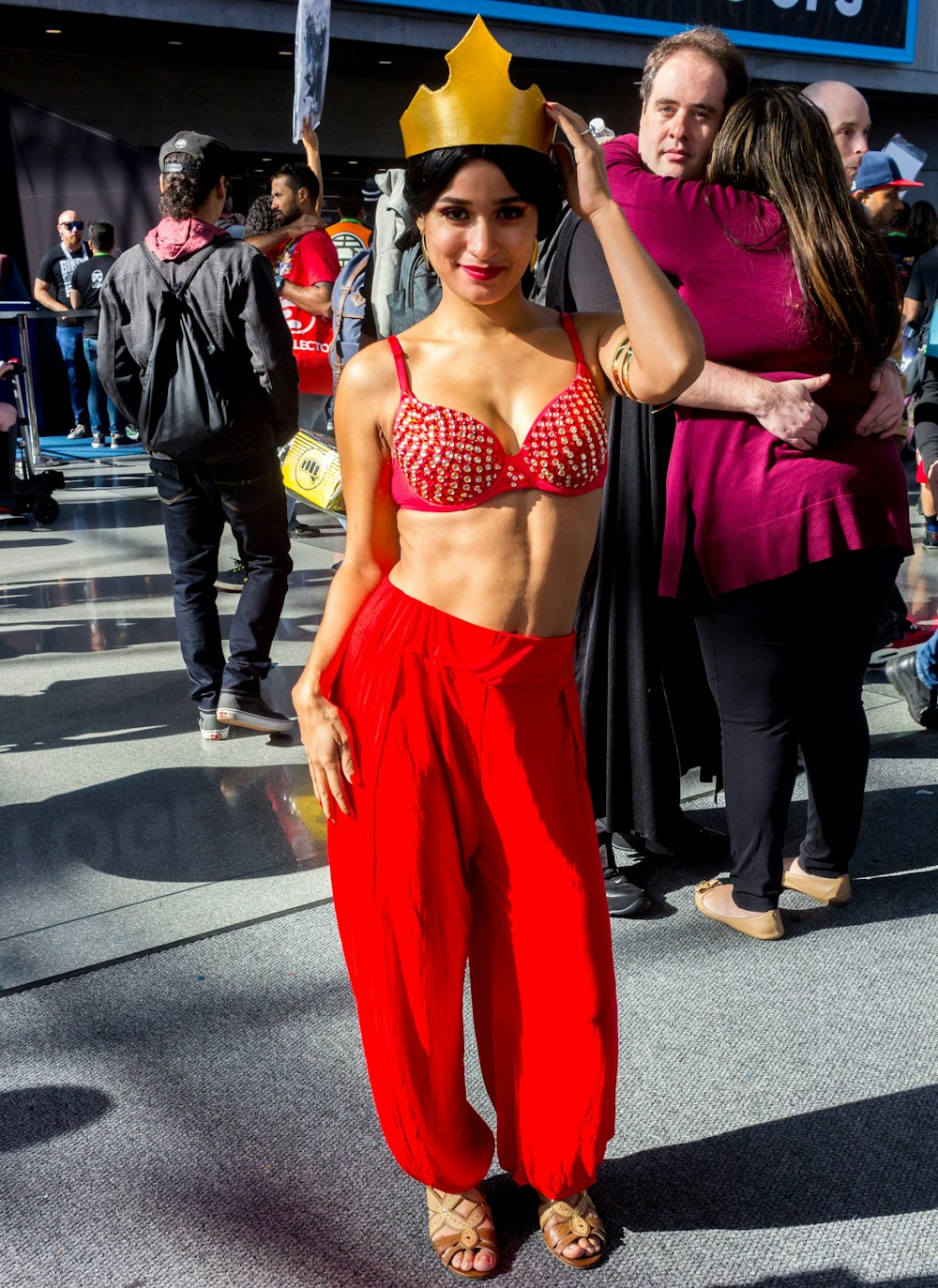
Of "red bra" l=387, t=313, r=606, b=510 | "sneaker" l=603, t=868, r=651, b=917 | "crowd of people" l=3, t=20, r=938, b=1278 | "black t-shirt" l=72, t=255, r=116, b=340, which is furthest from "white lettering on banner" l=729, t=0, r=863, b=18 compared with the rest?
"red bra" l=387, t=313, r=606, b=510

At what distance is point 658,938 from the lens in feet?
9.51

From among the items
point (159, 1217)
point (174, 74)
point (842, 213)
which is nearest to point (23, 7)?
point (174, 74)

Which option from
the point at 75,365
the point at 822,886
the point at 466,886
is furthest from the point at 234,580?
the point at 75,365

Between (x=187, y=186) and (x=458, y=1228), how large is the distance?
3.22 metres

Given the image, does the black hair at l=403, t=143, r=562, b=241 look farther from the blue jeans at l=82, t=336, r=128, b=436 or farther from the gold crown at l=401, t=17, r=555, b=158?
the blue jeans at l=82, t=336, r=128, b=436

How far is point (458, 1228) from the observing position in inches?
75.7

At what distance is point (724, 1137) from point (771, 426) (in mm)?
1404

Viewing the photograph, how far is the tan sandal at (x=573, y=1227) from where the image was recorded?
190 cm

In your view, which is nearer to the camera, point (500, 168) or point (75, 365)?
point (500, 168)

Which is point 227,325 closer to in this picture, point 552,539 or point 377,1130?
point 552,539

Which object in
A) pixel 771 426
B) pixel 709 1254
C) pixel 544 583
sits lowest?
pixel 709 1254

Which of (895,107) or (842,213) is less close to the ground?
(895,107)

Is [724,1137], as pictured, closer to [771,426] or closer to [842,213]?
[771,426]

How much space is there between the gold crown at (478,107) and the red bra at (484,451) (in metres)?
0.31
